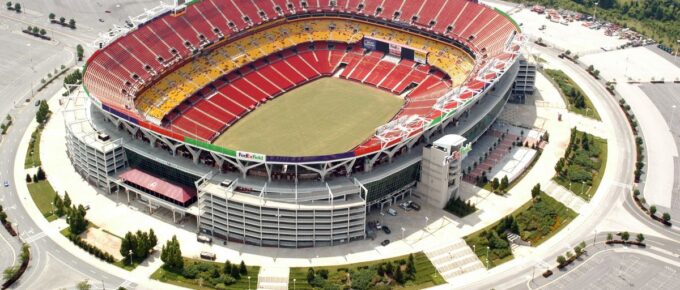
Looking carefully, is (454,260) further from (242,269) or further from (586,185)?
(586,185)

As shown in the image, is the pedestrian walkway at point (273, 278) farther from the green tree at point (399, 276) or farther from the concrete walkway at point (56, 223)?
the green tree at point (399, 276)

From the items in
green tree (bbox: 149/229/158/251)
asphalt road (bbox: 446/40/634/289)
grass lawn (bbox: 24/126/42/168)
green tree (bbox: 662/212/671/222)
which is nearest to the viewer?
asphalt road (bbox: 446/40/634/289)

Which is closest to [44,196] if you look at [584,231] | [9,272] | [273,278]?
[9,272]

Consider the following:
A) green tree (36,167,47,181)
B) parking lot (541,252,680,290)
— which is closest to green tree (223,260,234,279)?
green tree (36,167,47,181)

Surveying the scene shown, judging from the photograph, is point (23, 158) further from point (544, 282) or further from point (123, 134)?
point (544, 282)

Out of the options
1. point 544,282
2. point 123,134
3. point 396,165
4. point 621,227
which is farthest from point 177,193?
point 621,227

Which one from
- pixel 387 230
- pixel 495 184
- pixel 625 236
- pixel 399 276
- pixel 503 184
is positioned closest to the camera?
pixel 399 276

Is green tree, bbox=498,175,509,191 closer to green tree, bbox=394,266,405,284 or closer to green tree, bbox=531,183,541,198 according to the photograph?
green tree, bbox=531,183,541,198
